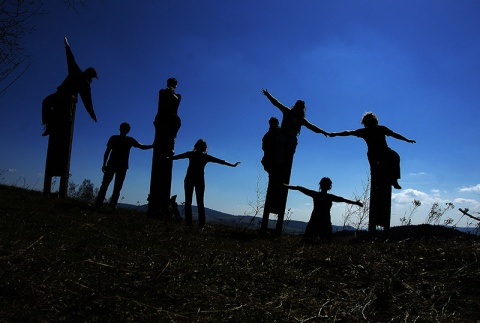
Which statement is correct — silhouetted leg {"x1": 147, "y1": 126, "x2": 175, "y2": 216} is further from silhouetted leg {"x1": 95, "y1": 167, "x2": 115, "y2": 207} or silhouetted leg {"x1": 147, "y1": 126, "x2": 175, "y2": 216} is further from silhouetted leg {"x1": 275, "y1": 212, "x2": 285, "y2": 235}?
silhouetted leg {"x1": 275, "y1": 212, "x2": 285, "y2": 235}

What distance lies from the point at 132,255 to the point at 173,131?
4.82 meters

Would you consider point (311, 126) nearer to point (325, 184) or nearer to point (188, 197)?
point (325, 184)

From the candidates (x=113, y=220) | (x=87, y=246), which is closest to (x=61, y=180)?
(x=113, y=220)

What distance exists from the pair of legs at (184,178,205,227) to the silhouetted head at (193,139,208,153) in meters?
0.65

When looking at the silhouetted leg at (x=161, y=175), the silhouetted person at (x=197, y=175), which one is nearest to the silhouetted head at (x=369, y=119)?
the silhouetted person at (x=197, y=175)

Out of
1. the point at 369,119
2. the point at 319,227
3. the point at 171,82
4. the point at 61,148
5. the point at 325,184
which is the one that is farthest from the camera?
the point at 61,148

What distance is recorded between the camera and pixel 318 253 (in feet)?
18.0

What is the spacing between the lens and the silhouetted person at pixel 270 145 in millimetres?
8687

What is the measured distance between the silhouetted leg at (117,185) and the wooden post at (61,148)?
167cm

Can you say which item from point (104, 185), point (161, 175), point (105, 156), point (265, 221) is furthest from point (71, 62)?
point (265, 221)

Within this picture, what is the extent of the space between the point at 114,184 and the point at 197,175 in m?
1.99

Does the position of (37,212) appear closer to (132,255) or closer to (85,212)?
(85,212)

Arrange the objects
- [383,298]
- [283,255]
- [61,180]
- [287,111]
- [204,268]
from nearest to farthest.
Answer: [383,298] → [204,268] → [283,255] → [287,111] → [61,180]

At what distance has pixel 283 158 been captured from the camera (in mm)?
8375
